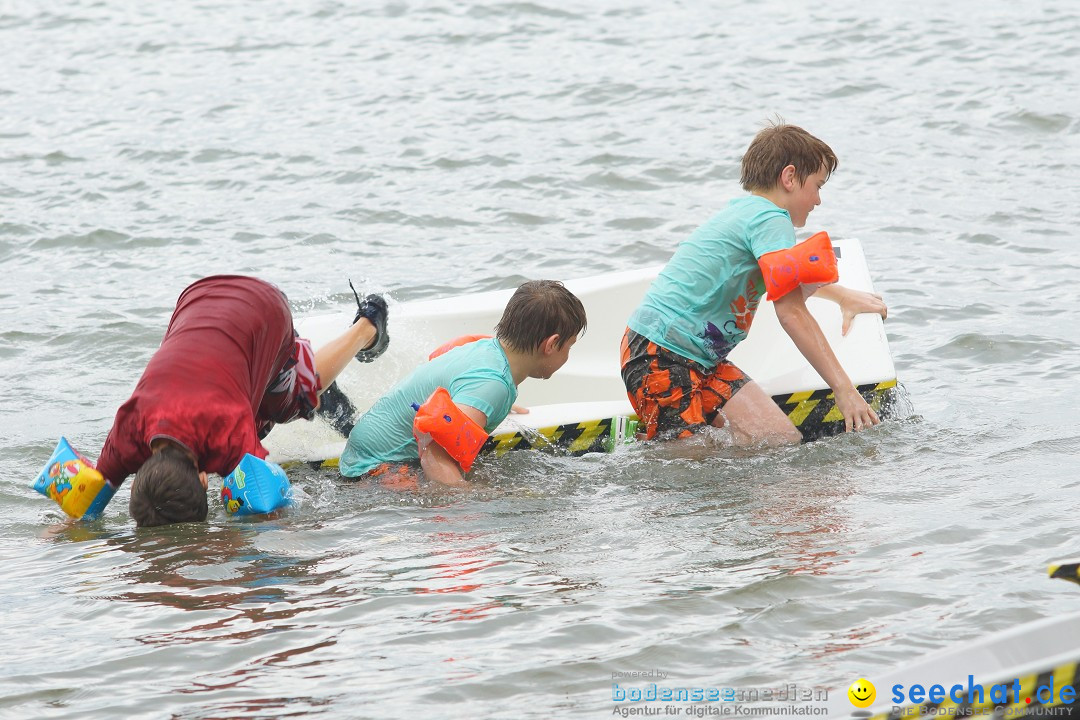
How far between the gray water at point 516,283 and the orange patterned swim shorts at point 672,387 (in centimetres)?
20

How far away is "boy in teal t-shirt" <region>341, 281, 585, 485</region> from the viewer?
482 centimetres

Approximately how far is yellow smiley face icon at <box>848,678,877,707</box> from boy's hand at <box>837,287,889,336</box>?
2.74m

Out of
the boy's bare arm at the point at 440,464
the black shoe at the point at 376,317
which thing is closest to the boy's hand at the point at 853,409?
the boy's bare arm at the point at 440,464

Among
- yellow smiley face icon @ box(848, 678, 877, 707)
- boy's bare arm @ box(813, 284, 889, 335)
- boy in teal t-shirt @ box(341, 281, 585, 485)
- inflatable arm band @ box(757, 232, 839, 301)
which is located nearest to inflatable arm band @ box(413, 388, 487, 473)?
boy in teal t-shirt @ box(341, 281, 585, 485)

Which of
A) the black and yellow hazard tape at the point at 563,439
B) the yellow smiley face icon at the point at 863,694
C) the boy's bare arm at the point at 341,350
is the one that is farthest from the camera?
the black and yellow hazard tape at the point at 563,439

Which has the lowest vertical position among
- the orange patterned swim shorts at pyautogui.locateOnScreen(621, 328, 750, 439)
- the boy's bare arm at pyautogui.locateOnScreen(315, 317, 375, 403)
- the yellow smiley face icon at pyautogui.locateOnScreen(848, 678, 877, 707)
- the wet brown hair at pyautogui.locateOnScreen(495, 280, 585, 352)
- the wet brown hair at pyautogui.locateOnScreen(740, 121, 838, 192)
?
the yellow smiley face icon at pyautogui.locateOnScreen(848, 678, 877, 707)

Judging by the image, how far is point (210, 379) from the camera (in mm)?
4574

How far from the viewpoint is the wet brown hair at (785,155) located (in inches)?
199

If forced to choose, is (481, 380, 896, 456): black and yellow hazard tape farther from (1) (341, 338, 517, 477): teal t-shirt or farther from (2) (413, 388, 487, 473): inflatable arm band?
(2) (413, 388, 487, 473): inflatable arm band

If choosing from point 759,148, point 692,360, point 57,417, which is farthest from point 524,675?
point 57,417

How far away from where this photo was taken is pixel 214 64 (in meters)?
14.0

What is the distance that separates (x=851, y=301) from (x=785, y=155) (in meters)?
0.80

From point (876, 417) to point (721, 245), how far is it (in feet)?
3.17

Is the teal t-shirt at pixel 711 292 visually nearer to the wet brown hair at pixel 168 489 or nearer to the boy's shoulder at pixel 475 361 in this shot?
the boy's shoulder at pixel 475 361
